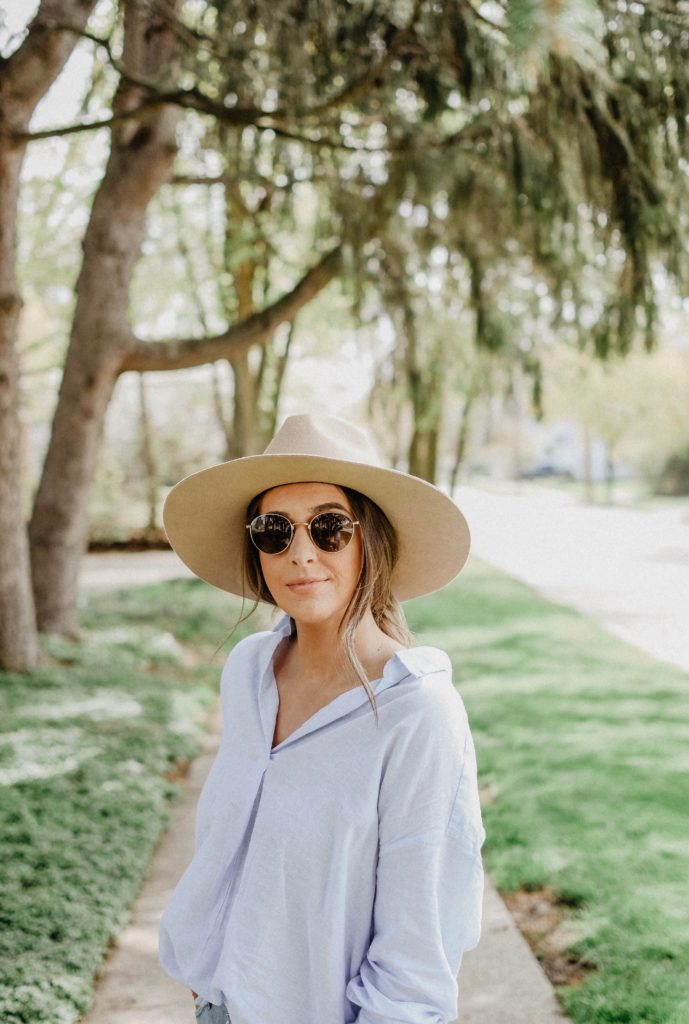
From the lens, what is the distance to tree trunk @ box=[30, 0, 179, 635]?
7.90 meters

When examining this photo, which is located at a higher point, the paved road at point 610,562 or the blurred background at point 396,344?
the blurred background at point 396,344

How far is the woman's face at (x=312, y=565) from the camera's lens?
1778mm

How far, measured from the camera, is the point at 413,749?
1.49 m

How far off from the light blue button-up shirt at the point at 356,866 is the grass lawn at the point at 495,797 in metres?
1.08

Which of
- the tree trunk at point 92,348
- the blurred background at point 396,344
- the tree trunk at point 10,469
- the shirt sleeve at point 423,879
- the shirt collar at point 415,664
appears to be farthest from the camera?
the tree trunk at point 92,348

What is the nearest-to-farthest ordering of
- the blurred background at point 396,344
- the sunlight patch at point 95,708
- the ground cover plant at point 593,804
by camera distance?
the ground cover plant at point 593,804 < the blurred background at point 396,344 < the sunlight patch at point 95,708

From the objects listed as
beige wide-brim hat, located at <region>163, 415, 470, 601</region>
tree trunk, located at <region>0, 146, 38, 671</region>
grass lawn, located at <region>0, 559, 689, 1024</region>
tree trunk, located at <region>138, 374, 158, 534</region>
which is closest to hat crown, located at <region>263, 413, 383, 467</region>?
beige wide-brim hat, located at <region>163, 415, 470, 601</region>

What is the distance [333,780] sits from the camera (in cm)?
156

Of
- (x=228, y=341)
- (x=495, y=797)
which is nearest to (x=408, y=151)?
(x=228, y=341)

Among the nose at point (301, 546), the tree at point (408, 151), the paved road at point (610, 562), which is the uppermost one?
the tree at point (408, 151)

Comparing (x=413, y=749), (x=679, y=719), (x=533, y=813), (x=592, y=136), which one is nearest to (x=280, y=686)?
(x=413, y=749)

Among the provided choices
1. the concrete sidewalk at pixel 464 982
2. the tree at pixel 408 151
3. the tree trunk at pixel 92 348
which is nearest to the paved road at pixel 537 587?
the concrete sidewalk at pixel 464 982

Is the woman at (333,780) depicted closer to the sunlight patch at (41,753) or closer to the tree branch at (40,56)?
the sunlight patch at (41,753)

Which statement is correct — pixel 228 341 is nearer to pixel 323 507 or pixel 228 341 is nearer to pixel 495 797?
pixel 495 797
